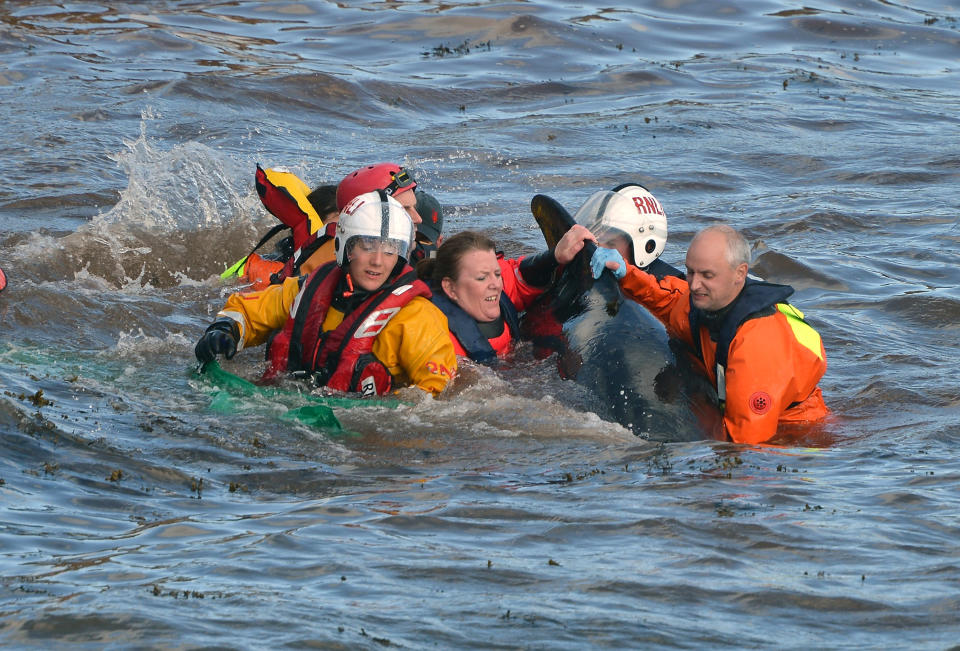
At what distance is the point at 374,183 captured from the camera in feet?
32.8

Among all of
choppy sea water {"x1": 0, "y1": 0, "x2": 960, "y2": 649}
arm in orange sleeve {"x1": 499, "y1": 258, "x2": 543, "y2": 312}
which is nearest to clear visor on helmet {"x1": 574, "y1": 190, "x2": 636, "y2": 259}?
arm in orange sleeve {"x1": 499, "y1": 258, "x2": 543, "y2": 312}

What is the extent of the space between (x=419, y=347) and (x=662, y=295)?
182 cm

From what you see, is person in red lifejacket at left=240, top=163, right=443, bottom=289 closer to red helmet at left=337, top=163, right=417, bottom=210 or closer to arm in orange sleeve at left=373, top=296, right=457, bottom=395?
red helmet at left=337, top=163, right=417, bottom=210

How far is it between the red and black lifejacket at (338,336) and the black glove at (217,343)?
0.41 m

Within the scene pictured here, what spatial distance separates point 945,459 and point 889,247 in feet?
22.5

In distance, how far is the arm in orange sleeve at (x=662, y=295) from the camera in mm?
8750

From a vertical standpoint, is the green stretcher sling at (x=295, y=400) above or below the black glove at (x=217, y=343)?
below

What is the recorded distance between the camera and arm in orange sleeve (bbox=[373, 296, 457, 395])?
8.16m

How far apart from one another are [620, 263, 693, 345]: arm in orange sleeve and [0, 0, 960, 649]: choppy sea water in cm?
84

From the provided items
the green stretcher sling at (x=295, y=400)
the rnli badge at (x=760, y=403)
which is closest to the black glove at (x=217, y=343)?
the green stretcher sling at (x=295, y=400)

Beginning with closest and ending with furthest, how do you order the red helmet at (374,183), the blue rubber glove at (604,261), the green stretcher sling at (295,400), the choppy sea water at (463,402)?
the choppy sea water at (463,402) < the green stretcher sling at (295,400) < the blue rubber glove at (604,261) < the red helmet at (374,183)

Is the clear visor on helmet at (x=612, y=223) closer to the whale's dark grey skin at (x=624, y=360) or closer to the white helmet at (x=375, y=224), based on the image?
the whale's dark grey skin at (x=624, y=360)

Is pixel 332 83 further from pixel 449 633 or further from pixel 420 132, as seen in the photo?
pixel 449 633

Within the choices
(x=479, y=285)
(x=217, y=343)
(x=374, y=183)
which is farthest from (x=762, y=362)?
(x=374, y=183)
